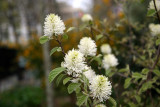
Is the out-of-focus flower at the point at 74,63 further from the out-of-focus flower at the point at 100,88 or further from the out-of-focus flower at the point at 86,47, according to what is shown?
the out-of-focus flower at the point at 86,47

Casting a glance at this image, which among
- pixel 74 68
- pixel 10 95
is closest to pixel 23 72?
pixel 10 95

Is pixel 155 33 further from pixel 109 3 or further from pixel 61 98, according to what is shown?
pixel 109 3

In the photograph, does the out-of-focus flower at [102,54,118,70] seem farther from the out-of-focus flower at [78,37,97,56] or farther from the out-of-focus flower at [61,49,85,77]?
the out-of-focus flower at [61,49,85,77]

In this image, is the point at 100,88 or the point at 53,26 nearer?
the point at 100,88

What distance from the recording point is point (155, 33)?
5.21ft

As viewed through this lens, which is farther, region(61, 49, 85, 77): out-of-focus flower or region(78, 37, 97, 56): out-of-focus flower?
region(78, 37, 97, 56): out-of-focus flower

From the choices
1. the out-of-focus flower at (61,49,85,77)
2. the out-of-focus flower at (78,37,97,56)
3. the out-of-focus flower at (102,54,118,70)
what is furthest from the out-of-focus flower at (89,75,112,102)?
the out-of-focus flower at (102,54,118,70)

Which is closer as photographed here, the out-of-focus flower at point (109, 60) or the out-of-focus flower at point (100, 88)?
the out-of-focus flower at point (100, 88)

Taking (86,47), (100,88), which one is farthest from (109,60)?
(100,88)

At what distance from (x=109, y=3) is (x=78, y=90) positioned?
8520mm

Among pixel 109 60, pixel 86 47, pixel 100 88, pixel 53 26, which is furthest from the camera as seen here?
pixel 109 60

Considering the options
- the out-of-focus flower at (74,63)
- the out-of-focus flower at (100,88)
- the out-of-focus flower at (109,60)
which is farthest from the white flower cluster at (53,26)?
the out-of-focus flower at (109,60)

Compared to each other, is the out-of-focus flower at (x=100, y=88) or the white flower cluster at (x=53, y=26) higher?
the white flower cluster at (x=53, y=26)

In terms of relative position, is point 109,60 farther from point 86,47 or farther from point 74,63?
point 74,63
